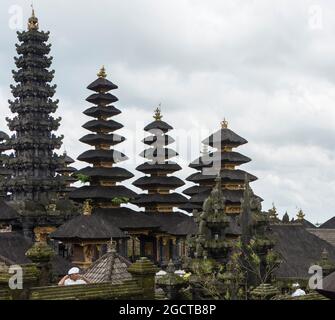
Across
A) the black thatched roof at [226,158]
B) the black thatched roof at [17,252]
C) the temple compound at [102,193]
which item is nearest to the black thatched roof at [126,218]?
the temple compound at [102,193]

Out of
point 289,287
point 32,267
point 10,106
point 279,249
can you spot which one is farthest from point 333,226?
point 32,267

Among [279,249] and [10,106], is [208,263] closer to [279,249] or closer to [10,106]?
[279,249]

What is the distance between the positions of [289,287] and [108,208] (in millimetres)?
16726

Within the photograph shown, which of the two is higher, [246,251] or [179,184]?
[179,184]

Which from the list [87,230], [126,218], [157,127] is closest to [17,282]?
[87,230]

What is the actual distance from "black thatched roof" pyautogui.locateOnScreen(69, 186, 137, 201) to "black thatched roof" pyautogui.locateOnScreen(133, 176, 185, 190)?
4866 millimetres

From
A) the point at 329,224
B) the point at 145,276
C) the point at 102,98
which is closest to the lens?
the point at 145,276

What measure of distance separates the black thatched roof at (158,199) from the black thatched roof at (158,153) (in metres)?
3.36

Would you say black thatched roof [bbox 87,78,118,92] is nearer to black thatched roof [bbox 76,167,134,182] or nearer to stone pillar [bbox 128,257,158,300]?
black thatched roof [bbox 76,167,134,182]

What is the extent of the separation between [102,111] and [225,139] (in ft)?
31.1

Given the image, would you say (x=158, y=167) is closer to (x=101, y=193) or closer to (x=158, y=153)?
(x=158, y=153)

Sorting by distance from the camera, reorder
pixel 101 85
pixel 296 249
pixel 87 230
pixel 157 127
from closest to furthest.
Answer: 1. pixel 296 249
2. pixel 87 230
3. pixel 101 85
4. pixel 157 127

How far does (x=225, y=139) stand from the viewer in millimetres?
45594

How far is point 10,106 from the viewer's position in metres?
46.9
